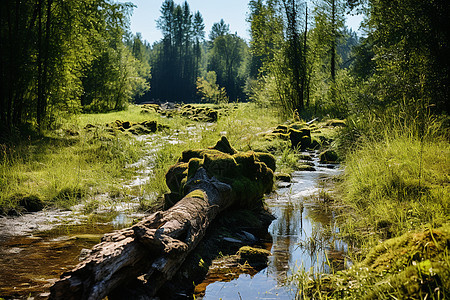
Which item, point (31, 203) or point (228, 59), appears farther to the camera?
point (228, 59)

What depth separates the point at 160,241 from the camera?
2.56 metres

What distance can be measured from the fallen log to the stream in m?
0.41

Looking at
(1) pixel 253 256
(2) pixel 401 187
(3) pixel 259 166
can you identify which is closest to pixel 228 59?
(3) pixel 259 166

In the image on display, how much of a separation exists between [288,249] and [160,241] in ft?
5.77

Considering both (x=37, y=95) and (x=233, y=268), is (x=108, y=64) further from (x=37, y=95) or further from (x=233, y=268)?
(x=233, y=268)

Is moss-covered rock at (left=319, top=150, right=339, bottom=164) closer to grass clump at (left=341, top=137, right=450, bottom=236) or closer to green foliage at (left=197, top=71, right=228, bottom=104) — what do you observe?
grass clump at (left=341, top=137, right=450, bottom=236)

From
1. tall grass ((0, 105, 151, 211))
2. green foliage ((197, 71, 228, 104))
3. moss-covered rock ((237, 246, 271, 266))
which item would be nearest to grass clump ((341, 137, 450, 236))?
moss-covered rock ((237, 246, 271, 266))

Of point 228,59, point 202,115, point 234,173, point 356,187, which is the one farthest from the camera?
point 228,59

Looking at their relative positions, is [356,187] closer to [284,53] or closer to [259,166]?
[259,166]

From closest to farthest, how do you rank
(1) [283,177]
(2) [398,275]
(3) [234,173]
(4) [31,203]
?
(2) [398,275], (3) [234,173], (4) [31,203], (1) [283,177]

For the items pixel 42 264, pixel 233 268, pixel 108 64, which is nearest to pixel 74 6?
pixel 42 264

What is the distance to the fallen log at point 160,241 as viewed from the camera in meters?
2.06

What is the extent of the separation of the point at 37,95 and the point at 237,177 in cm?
799

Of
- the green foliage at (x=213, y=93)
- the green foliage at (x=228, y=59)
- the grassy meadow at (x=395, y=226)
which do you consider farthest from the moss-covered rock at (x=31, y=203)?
the green foliage at (x=228, y=59)
